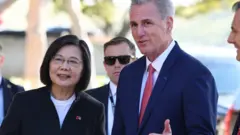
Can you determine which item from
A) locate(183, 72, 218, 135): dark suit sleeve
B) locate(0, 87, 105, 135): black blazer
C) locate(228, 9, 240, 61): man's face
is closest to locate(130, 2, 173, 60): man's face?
locate(183, 72, 218, 135): dark suit sleeve

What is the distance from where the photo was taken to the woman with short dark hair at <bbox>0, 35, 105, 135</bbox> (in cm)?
411

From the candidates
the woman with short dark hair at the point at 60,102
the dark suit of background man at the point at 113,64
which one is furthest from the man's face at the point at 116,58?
the woman with short dark hair at the point at 60,102

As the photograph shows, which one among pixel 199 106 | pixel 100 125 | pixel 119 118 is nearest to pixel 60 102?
pixel 100 125

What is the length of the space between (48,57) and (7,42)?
1120 centimetres

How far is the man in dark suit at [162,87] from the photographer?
3.17 meters

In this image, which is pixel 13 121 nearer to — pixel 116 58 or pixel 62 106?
pixel 62 106

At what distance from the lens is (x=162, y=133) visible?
3.09 meters

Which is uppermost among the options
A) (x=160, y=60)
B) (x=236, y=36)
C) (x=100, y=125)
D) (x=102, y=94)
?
(x=236, y=36)

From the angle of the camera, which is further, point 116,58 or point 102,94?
point 116,58

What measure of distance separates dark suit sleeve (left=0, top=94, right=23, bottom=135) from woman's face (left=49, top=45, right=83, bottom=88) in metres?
0.31

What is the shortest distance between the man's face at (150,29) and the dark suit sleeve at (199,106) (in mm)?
283

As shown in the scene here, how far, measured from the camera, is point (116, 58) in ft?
17.6

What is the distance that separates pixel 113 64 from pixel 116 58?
62mm

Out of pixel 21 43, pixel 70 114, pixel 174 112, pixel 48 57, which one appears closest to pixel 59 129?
pixel 70 114
